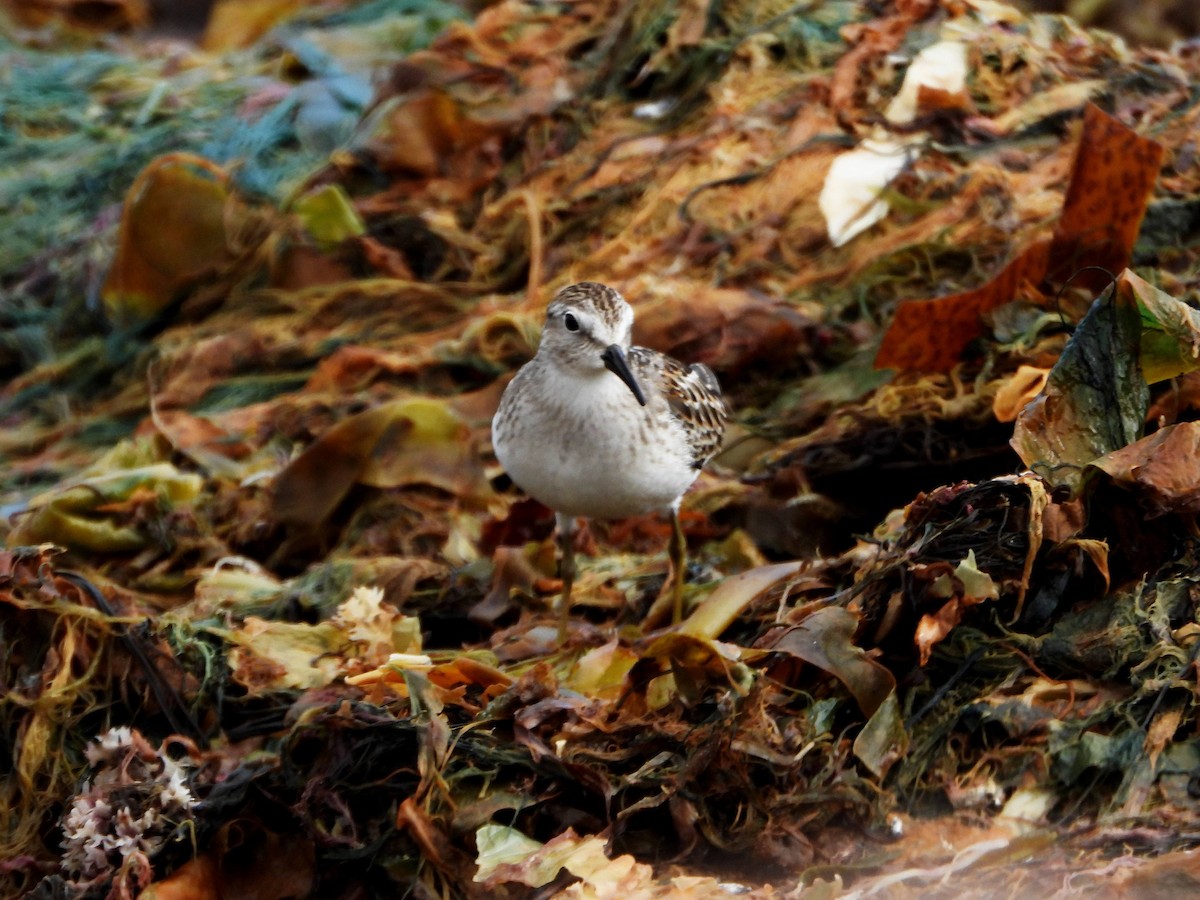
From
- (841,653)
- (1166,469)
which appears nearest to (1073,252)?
(1166,469)

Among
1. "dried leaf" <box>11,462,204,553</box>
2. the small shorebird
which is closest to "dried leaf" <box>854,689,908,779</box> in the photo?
the small shorebird

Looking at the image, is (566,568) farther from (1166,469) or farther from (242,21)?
(242,21)

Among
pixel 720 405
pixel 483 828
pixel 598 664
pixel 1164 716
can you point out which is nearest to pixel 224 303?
pixel 720 405

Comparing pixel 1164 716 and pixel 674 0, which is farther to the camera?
pixel 674 0

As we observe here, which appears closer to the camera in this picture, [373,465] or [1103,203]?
[1103,203]

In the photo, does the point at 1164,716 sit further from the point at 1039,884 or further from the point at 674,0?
the point at 674,0

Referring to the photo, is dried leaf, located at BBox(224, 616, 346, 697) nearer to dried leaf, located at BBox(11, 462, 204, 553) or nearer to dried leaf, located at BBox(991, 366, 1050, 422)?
dried leaf, located at BBox(11, 462, 204, 553)

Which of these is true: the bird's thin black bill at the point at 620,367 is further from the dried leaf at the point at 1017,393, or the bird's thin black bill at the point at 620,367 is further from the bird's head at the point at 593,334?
the dried leaf at the point at 1017,393
